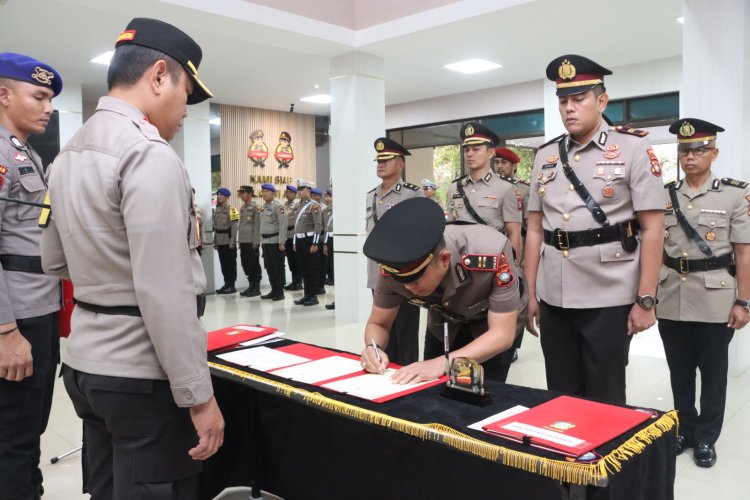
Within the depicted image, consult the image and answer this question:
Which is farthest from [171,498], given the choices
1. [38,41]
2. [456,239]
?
[38,41]

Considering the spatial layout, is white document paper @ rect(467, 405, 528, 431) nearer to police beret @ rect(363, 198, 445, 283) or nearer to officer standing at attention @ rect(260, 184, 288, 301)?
police beret @ rect(363, 198, 445, 283)

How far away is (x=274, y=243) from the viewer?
356 inches

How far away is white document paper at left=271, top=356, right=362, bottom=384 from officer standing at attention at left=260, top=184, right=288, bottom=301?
22.4 feet

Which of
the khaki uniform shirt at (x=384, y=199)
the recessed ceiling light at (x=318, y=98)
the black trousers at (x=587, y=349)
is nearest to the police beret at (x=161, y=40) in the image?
the black trousers at (x=587, y=349)

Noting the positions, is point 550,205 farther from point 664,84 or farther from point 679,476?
point 664,84

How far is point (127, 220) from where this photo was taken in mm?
1199

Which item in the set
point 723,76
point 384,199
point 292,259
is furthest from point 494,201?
point 292,259

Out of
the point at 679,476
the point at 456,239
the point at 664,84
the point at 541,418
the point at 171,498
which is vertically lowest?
the point at 679,476

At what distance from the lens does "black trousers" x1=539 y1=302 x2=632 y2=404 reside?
2258 millimetres

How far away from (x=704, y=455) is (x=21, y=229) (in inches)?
121

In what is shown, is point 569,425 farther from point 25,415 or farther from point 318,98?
point 318,98

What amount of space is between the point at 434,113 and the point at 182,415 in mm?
9394

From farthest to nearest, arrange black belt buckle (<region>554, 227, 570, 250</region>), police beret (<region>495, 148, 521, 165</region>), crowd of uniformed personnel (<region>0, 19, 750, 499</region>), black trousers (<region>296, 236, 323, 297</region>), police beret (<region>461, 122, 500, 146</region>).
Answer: black trousers (<region>296, 236, 323, 297</region>), police beret (<region>495, 148, 521, 165</region>), police beret (<region>461, 122, 500, 146</region>), black belt buckle (<region>554, 227, 570, 250</region>), crowd of uniformed personnel (<region>0, 19, 750, 499</region>)

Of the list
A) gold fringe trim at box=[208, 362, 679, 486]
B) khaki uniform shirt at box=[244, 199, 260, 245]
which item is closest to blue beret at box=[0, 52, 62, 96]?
gold fringe trim at box=[208, 362, 679, 486]
